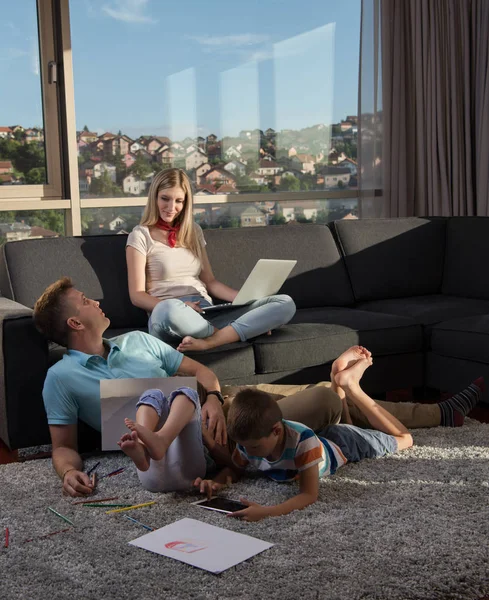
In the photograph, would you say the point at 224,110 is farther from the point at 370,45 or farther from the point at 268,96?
the point at 370,45

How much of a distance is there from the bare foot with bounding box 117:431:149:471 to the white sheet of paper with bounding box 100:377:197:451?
22 cm

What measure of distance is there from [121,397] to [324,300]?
164cm

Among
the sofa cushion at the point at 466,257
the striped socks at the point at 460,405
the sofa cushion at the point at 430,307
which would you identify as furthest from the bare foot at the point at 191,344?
the sofa cushion at the point at 466,257

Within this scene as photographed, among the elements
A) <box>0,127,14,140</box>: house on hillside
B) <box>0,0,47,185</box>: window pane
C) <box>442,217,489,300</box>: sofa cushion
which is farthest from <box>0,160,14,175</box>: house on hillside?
<box>442,217,489,300</box>: sofa cushion

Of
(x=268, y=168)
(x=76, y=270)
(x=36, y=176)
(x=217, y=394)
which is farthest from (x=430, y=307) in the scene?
(x=36, y=176)

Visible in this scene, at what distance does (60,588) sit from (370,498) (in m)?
0.86

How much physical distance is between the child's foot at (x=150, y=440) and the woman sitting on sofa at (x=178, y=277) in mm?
897

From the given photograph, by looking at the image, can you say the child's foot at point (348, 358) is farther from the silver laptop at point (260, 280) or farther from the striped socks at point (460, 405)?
the silver laptop at point (260, 280)

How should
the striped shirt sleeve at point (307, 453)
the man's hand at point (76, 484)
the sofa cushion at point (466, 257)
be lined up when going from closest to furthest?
1. the striped shirt sleeve at point (307, 453)
2. the man's hand at point (76, 484)
3. the sofa cushion at point (466, 257)

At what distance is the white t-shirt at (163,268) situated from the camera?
3262 mm

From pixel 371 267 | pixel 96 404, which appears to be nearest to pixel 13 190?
pixel 371 267

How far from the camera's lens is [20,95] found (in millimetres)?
4230

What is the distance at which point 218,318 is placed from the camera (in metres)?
3.18

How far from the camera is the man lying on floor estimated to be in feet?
7.16
